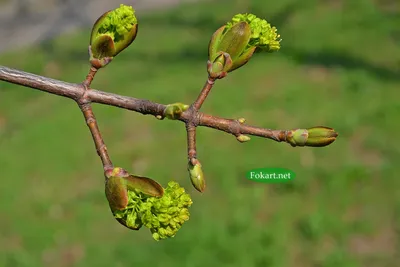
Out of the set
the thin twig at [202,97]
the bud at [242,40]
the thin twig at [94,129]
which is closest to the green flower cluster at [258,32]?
the bud at [242,40]

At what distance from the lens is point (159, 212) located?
94 centimetres

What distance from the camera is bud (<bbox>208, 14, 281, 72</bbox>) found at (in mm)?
1021

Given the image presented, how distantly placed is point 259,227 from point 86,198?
1144mm

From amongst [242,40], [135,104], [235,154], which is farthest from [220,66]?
[235,154]

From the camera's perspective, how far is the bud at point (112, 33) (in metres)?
1.04

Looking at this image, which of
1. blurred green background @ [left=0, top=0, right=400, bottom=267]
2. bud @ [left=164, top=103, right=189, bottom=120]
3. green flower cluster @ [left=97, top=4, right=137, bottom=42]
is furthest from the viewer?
blurred green background @ [left=0, top=0, right=400, bottom=267]

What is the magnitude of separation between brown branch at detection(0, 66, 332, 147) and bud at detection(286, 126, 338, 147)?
0.04 feet

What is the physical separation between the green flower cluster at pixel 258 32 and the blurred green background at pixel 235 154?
2.33m

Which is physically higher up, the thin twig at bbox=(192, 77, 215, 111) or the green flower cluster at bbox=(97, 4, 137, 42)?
the green flower cluster at bbox=(97, 4, 137, 42)

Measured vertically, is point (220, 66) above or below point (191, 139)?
above

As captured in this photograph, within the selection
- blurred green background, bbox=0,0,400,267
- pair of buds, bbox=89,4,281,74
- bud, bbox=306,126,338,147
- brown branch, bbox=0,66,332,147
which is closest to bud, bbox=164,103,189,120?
brown branch, bbox=0,66,332,147

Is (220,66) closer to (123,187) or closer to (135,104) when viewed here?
(135,104)

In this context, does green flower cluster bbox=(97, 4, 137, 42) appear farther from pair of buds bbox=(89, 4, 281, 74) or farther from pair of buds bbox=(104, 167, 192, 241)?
pair of buds bbox=(104, 167, 192, 241)

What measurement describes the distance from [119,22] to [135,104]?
16cm
